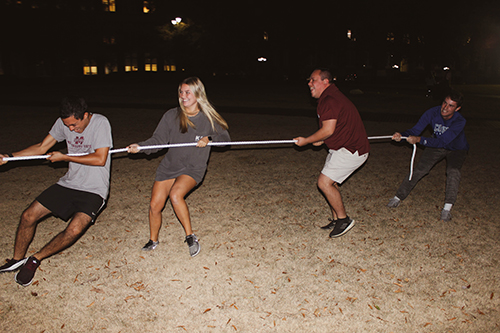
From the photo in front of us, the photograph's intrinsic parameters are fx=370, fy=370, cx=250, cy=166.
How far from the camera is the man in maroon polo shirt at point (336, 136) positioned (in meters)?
4.40

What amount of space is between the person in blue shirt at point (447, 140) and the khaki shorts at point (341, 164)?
97cm

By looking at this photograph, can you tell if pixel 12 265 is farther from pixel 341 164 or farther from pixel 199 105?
pixel 341 164

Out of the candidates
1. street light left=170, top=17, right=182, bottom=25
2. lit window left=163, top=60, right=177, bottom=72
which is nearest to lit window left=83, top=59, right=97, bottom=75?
lit window left=163, top=60, right=177, bottom=72

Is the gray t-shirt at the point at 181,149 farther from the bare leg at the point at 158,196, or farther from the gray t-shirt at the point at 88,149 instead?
the gray t-shirt at the point at 88,149

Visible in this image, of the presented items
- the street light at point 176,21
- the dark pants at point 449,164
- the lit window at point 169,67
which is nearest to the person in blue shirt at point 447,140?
the dark pants at point 449,164

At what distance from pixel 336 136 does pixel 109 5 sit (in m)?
47.2

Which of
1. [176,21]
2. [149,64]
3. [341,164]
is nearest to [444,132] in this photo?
[341,164]

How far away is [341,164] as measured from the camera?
4633 mm

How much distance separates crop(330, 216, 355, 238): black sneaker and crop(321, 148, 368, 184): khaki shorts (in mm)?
581

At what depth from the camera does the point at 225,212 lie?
5.70m

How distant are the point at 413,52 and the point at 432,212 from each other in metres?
47.4

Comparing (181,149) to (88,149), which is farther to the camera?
(181,149)

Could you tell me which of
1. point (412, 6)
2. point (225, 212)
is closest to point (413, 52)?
point (412, 6)

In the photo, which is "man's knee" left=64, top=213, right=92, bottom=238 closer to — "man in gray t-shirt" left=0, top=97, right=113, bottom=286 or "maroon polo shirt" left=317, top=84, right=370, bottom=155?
"man in gray t-shirt" left=0, top=97, right=113, bottom=286
